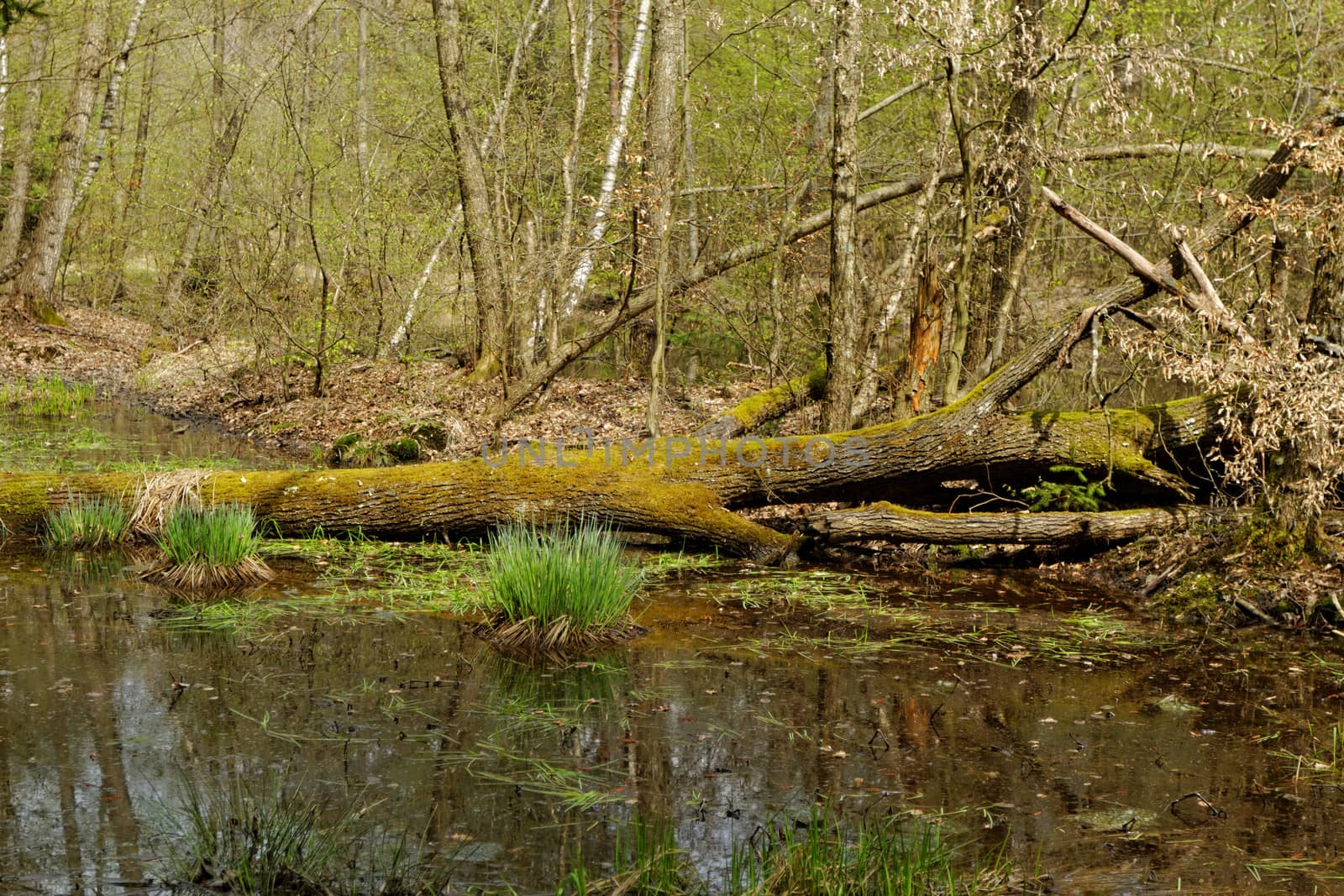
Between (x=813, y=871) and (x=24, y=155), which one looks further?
(x=24, y=155)

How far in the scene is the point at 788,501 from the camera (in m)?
8.14

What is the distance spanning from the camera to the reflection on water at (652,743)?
3547 millimetres

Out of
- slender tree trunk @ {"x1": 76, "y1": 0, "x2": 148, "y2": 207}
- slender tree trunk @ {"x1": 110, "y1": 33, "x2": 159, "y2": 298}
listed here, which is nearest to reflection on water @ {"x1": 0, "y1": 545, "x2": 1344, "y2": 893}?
slender tree trunk @ {"x1": 110, "y1": 33, "x2": 159, "y2": 298}

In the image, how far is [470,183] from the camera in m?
12.0

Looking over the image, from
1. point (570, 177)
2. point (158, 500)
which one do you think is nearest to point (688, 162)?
point (570, 177)

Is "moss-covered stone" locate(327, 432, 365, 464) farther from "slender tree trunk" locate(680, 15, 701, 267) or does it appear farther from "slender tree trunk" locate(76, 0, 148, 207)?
"slender tree trunk" locate(76, 0, 148, 207)

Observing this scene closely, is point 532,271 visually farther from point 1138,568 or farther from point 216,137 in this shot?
point 1138,568

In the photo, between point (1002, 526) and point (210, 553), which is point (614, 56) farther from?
point (210, 553)

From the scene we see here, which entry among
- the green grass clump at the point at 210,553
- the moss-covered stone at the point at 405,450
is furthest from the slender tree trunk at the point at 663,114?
the green grass clump at the point at 210,553

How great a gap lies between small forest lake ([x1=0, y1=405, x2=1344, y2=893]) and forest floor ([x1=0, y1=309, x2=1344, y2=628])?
0.49 m

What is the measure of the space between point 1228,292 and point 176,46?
726 inches

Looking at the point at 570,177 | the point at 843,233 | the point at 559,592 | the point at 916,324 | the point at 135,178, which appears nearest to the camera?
the point at 559,592

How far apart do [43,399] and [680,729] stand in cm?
1194

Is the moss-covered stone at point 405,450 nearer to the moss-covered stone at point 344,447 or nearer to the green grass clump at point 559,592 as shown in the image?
the moss-covered stone at point 344,447
